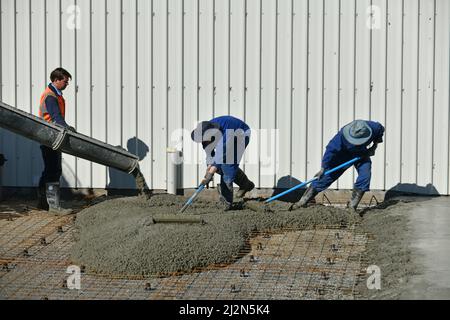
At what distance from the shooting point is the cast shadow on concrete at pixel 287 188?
11.7m

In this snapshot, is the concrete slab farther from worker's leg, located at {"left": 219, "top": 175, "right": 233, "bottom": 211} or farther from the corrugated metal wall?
worker's leg, located at {"left": 219, "top": 175, "right": 233, "bottom": 211}

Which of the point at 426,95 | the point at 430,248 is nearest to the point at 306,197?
the point at 426,95

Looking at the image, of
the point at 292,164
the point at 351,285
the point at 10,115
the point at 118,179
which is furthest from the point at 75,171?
the point at 351,285

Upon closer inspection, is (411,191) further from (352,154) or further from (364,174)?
(352,154)

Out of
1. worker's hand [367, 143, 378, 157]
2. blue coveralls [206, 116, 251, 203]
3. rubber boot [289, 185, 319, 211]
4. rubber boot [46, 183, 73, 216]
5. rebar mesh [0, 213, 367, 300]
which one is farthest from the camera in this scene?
rubber boot [46, 183, 73, 216]

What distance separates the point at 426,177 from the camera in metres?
11.6

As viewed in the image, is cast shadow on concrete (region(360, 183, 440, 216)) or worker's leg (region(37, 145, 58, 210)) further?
cast shadow on concrete (region(360, 183, 440, 216))

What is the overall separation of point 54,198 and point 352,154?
3.80 m

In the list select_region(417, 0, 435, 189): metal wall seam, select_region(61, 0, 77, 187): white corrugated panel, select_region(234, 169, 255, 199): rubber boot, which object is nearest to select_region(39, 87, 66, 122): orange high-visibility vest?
select_region(61, 0, 77, 187): white corrugated panel

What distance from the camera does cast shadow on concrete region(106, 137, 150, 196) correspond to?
11812 mm

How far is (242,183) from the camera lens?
37.0 ft

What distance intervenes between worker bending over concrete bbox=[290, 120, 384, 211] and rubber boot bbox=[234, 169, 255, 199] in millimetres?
798

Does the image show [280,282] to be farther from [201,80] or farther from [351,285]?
[201,80]

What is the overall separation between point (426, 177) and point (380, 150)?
0.71 m
